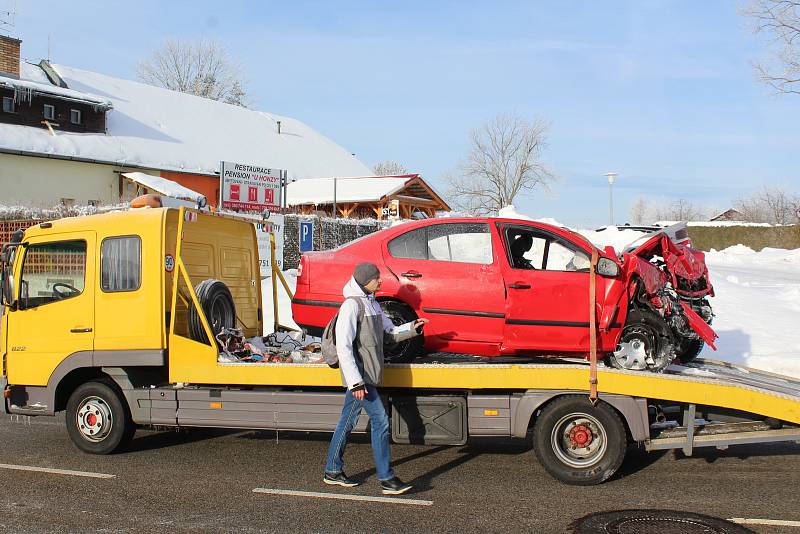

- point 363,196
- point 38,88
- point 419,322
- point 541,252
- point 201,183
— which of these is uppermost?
point 38,88

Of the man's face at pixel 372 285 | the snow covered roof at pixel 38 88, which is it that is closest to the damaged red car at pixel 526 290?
the man's face at pixel 372 285

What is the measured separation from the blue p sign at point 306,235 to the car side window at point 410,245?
1424 cm

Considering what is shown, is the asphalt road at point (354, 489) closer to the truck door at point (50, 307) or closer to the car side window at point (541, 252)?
the truck door at point (50, 307)

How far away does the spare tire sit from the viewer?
741 cm

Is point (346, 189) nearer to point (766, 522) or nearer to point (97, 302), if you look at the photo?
point (97, 302)

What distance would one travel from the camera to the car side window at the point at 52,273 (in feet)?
25.4

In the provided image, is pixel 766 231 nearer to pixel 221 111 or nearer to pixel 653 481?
pixel 221 111

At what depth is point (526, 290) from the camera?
23.3 feet

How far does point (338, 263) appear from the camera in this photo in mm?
7801

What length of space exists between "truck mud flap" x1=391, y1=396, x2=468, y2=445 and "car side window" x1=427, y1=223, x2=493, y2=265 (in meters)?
1.42

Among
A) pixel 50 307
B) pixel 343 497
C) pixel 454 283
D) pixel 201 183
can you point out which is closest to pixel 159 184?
pixel 201 183

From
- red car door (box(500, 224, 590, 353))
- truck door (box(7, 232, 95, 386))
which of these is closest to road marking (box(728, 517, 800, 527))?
red car door (box(500, 224, 590, 353))

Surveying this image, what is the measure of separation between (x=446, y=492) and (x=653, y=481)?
1.77 m

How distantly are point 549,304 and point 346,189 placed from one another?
2938 centimetres
